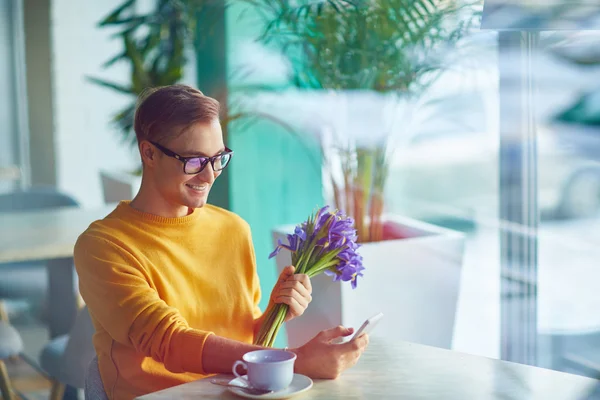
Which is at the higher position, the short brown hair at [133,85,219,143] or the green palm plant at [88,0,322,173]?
the green palm plant at [88,0,322,173]

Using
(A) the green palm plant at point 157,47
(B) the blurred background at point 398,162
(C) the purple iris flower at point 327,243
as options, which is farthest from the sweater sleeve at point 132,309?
(A) the green palm plant at point 157,47

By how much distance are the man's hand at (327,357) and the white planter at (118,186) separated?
2.57 metres

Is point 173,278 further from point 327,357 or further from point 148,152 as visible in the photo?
point 327,357

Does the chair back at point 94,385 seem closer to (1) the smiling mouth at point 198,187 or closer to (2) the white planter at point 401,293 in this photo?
(1) the smiling mouth at point 198,187

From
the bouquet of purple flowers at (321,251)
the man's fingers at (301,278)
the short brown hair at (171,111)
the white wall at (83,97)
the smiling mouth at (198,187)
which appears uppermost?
the white wall at (83,97)

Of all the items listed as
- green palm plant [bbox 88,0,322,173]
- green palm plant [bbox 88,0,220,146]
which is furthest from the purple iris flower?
green palm plant [bbox 88,0,220,146]

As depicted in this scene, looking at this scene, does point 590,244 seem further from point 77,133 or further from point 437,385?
point 77,133

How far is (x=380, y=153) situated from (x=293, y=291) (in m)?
1.17

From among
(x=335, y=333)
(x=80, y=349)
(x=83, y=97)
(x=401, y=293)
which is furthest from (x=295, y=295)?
(x=83, y=97)

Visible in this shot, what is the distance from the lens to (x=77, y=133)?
16.6 feet

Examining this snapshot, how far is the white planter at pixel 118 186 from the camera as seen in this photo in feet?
12.5

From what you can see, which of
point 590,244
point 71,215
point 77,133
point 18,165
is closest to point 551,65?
point 590,244

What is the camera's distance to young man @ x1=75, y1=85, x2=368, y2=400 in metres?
1.35

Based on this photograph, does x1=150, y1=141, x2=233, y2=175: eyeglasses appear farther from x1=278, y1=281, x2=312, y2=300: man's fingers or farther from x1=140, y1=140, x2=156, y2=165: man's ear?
x1=278, y1=281, x2=312, y2=300: man's fingers
